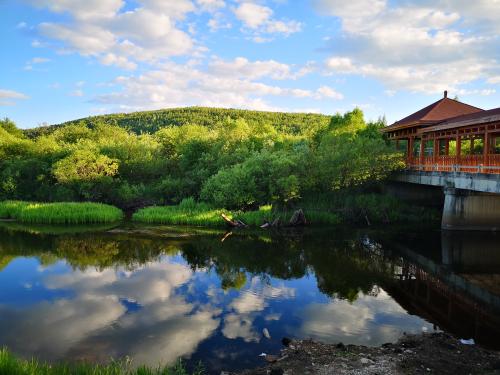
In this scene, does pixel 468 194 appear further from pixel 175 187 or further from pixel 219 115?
pixel 219 115

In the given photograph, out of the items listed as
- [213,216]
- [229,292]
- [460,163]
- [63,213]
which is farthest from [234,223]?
[460,163]

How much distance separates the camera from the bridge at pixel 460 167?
20422 mm

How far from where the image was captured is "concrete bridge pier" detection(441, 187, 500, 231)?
23812 mm

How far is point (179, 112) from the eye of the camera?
112 meters

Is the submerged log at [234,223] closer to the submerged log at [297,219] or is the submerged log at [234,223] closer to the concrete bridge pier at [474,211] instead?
the submerged log at [297,219]

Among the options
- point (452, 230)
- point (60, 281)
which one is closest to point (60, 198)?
point (60, 281)

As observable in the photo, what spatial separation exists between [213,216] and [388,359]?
1909 centimetres

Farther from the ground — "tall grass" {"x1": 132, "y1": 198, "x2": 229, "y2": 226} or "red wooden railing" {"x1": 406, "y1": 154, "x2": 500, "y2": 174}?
"red wooden railing" {"x1": 406, "y1": 154, "x2": 500, "y2": 174}

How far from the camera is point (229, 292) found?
14.2 m

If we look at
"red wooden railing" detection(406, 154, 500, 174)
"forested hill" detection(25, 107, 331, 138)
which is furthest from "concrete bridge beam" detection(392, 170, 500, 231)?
"forested hill" detection(25, 107, 331, 138)

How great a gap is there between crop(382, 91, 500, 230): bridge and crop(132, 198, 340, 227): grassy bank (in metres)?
6.68

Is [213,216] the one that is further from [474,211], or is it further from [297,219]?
[474,211]

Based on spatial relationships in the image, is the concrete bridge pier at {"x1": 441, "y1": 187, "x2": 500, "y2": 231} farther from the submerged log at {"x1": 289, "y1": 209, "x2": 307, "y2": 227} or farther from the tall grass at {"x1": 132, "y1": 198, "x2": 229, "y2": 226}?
the tall grass at {"x1": 132, "y1": 198, "x2": 229, "y2": 226}

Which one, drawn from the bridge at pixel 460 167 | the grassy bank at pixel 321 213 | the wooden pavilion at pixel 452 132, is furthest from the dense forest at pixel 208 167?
the bridge at pixel 460 167
